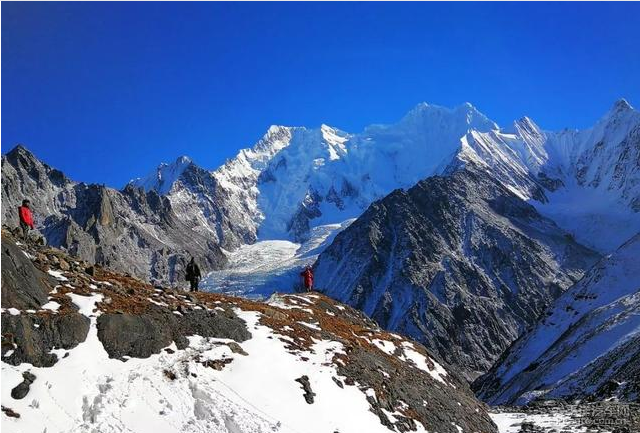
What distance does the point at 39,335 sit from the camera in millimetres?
23469

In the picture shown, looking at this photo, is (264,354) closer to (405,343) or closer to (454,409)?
(454,409)

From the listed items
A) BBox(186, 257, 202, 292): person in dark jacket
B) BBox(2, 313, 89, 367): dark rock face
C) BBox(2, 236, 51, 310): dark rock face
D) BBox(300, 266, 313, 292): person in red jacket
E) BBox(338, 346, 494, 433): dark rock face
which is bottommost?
BBox(338, 346, 494, 433): dark rock face

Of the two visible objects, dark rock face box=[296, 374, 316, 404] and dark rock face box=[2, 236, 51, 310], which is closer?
dark rock face box=[2, 236, 51, 310]

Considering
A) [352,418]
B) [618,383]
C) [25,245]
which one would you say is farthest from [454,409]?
[618,383]

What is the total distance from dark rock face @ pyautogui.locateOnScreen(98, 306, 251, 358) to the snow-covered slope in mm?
59

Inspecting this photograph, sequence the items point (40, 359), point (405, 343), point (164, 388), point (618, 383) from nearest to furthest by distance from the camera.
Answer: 1. point (40, 359)
2. point (164, 388)
3. point (405, 343)
4. point (618, 383)

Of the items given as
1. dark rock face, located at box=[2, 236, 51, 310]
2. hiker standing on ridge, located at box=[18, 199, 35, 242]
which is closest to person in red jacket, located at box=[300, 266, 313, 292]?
hiker standing on ridge, located at box=[18, 199, 35, 242]

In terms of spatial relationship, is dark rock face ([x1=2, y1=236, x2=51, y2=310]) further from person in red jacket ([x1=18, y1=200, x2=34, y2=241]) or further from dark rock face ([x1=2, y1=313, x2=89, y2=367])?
person in red jacket ([x1=18, y1=200, x2=34, y2=241])

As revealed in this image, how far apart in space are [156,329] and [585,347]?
298ft

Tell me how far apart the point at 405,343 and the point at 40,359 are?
1020 inches

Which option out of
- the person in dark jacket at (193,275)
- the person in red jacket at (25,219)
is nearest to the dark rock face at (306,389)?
the person in dark jacket at (193,275)

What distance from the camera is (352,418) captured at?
1080 inches

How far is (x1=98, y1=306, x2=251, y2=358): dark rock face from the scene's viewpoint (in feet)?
84.2

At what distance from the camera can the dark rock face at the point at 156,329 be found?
25.7 metres
